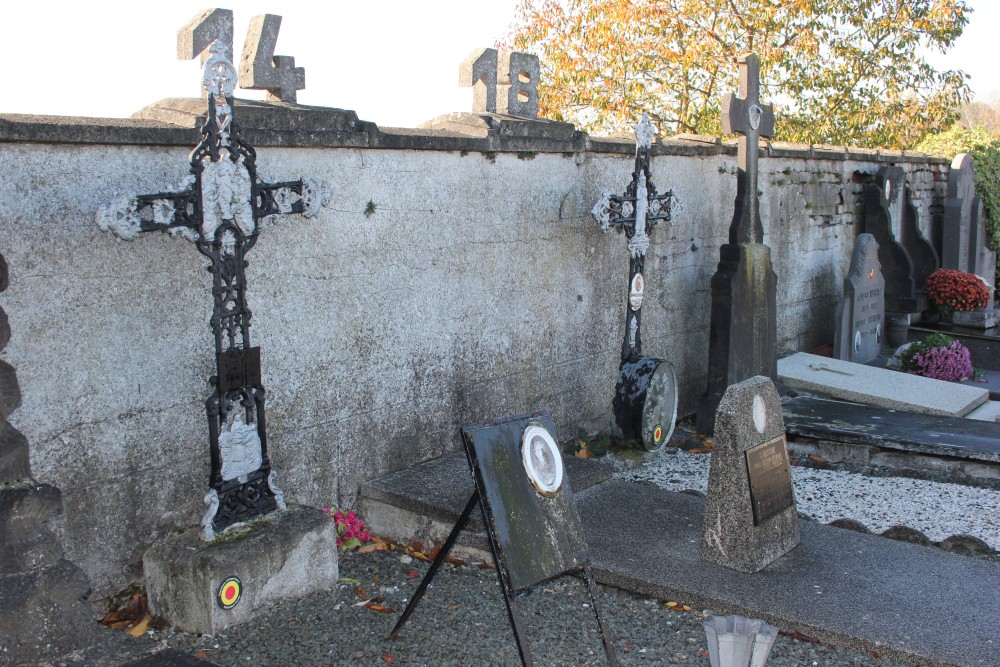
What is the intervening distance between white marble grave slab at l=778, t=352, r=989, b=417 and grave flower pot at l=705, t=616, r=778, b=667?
5339 mm

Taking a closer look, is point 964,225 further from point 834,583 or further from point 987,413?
point 834,583

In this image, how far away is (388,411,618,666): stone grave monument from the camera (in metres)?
3.51

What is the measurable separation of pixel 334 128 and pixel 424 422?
167 cm

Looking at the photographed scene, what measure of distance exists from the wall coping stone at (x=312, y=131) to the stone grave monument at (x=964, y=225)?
7.16 meters

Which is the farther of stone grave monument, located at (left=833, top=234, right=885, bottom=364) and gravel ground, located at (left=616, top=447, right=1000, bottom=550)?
stone grave monument, located at (left=833, top=234, right=885, bottom=364)

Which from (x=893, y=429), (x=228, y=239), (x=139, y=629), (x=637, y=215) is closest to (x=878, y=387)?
(x=893, y=429)

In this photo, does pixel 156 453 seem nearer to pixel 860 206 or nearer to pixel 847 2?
pixel 860 206

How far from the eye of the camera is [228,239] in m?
3.96

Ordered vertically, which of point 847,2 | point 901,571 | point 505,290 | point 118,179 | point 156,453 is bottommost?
point 901,571

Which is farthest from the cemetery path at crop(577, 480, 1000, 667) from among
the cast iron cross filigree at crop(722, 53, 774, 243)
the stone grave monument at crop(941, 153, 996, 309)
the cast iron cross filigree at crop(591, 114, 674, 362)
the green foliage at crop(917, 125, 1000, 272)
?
the green foliage at crop(917, 125, 1000, 272)

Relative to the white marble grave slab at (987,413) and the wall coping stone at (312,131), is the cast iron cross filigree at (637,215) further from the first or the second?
the white marble grave slab at (987,413)

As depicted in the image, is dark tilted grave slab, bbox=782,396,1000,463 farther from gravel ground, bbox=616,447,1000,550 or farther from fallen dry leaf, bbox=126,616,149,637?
fallen dry leaf, bbox=126,616,149,637

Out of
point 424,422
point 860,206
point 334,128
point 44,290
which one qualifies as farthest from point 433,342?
point 860,206

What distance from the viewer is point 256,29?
4.66m
